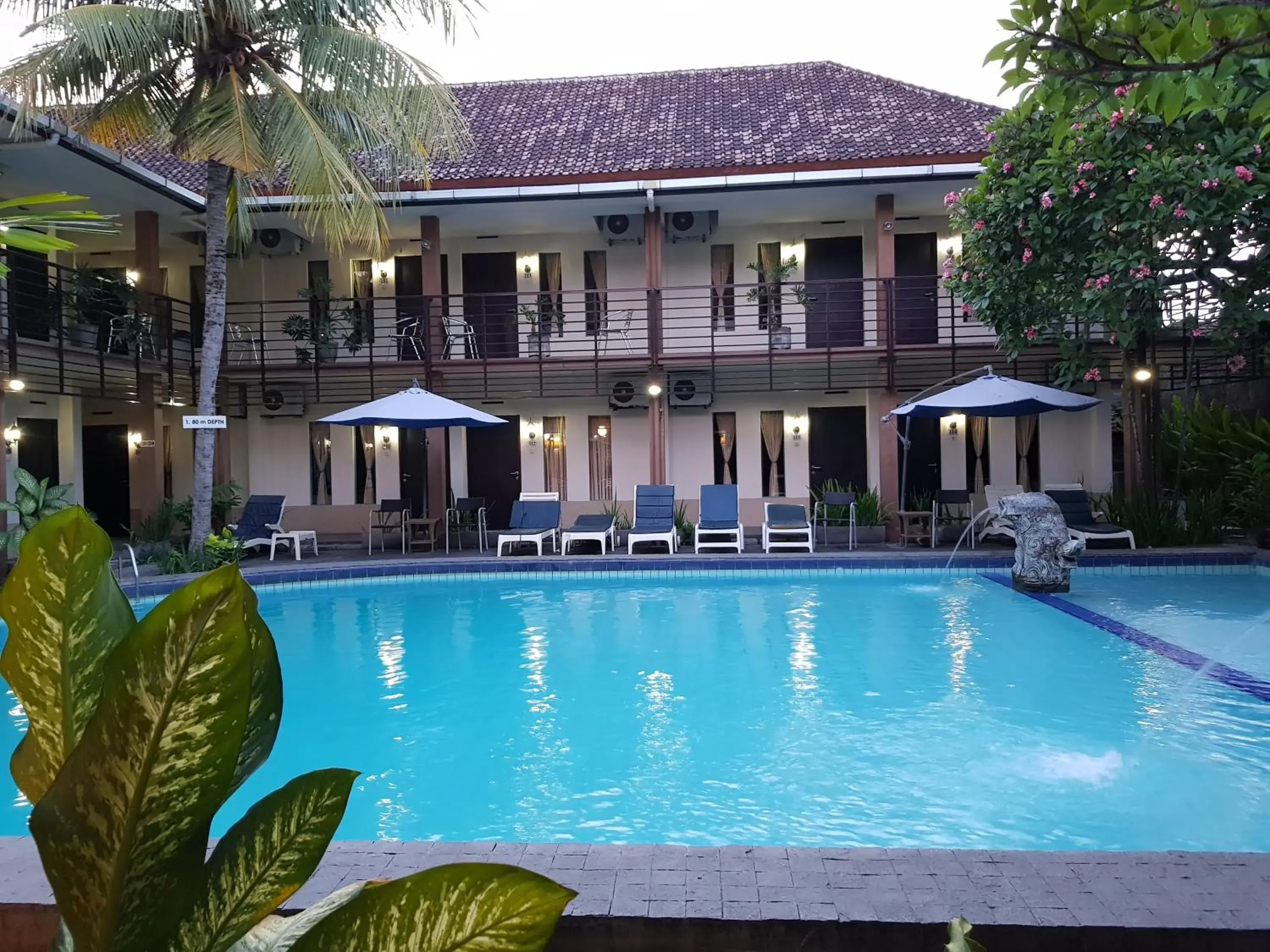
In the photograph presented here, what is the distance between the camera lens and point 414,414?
39.3 ft

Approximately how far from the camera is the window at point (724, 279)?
1528 cm

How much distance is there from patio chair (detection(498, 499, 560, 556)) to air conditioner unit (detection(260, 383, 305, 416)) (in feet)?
15.1

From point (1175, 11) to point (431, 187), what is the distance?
38.7 ft

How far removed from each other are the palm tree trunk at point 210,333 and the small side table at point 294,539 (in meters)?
1.37

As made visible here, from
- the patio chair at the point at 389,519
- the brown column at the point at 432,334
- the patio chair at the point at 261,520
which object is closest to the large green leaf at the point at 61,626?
the patio chair at the point at 389,519

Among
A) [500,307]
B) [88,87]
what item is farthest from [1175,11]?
[500,307]

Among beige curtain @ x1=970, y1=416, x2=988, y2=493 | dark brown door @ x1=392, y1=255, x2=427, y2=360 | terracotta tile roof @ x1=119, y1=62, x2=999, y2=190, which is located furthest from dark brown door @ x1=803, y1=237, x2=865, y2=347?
dark brown door @ x1=392, y1=255, x2=427, y2=360

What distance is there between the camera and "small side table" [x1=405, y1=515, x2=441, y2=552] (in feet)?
43.4

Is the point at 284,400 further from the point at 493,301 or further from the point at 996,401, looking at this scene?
the point at 996,401

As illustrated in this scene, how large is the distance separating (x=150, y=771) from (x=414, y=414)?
11858mm

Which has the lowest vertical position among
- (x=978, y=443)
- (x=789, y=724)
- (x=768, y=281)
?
(x=789, y=724)

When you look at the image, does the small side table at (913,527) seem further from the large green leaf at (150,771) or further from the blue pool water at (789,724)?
the large green leaf at (150,771)

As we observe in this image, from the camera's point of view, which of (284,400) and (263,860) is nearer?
(263,860)

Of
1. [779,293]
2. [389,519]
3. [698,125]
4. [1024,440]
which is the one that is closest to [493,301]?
[389,519]
